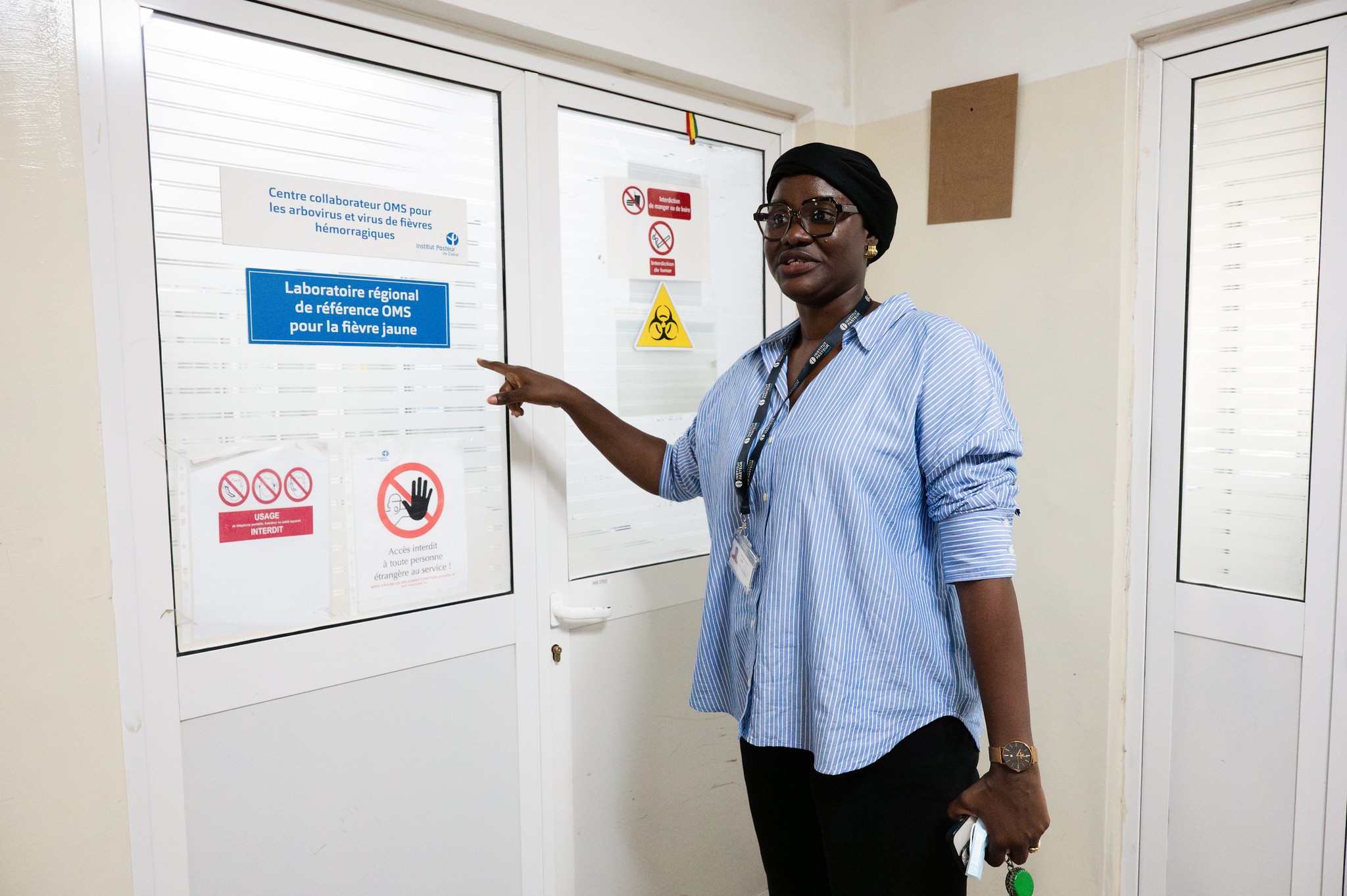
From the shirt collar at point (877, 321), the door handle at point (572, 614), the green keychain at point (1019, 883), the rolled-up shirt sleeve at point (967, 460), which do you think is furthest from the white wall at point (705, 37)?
the green keychain at point (1019, 883)

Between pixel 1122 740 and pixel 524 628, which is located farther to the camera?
pixel 1122 740

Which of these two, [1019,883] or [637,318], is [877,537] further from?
[637,318]

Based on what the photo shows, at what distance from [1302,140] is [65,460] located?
226 cm

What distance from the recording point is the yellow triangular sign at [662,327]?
6.13ft

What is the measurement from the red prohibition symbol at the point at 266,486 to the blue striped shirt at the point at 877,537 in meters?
0.81

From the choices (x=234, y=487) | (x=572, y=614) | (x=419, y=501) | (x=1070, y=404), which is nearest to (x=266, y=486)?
(x=234, y=487)

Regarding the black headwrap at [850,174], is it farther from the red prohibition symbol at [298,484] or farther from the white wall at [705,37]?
the red prohibition symbol at [298,484]

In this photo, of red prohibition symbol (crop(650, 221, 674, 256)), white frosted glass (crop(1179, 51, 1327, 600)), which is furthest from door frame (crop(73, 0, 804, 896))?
white frosted glass (crop(1179, 51, 1327, 600))

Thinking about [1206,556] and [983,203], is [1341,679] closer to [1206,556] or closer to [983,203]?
[1206,556]

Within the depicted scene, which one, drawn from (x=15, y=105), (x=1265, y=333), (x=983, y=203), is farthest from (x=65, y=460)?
(x=1265, y=333)

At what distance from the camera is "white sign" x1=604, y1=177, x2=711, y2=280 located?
70.6 inches

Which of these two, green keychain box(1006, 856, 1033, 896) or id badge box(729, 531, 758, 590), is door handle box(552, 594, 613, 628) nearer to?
id badge box(729, 531, 758, 590)

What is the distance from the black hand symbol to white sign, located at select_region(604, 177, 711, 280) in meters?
0.62

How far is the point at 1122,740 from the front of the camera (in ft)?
6.08
